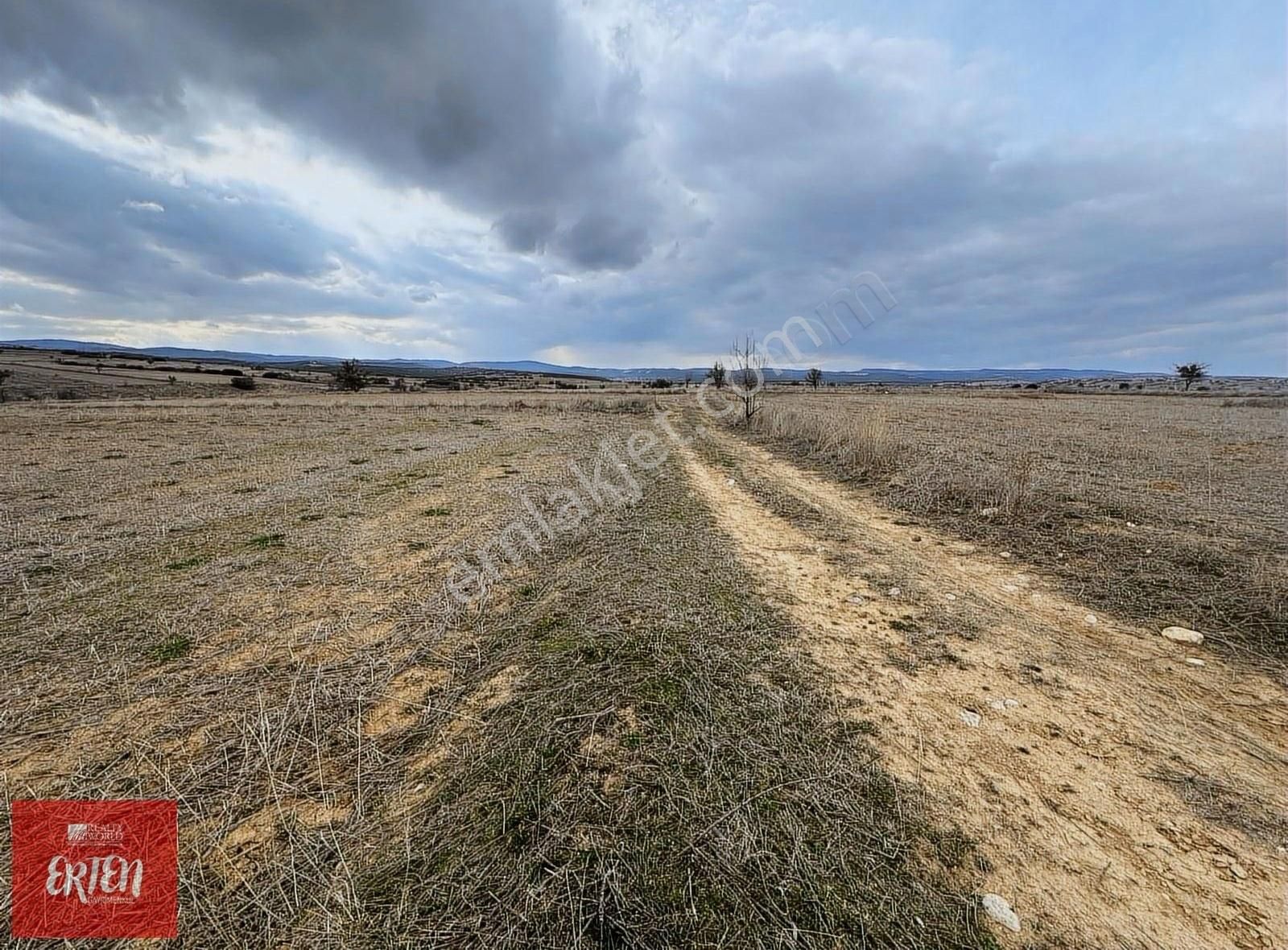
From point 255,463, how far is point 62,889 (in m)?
14.3

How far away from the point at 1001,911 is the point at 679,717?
5.98 ft

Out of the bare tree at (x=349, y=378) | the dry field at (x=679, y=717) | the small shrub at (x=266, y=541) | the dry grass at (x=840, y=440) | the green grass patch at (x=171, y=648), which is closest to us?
the dry field at (x=679, y=717)

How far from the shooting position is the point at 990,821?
8.68 feet

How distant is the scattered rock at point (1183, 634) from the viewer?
459 centimetres

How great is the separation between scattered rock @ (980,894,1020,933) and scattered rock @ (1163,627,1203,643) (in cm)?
420

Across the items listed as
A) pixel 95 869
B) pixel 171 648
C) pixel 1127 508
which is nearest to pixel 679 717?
pixel 95 869

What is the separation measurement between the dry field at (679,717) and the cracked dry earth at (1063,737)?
2 centimetres

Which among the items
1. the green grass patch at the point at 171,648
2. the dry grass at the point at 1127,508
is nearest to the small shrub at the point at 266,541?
the green grass patch at the point at 171,648

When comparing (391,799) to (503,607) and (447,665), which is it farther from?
(503,607)

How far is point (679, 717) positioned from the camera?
3338 millimetres

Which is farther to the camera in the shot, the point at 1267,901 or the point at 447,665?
the point at 447,665

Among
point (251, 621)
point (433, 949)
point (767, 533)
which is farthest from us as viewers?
point (767, 533)

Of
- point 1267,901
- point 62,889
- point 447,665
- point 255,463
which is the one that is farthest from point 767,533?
point 255,463

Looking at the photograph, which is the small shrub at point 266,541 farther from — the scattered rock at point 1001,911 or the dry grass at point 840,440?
the dry grass at point 840,440
